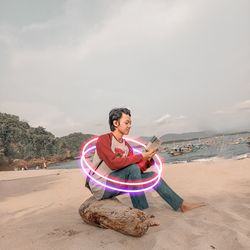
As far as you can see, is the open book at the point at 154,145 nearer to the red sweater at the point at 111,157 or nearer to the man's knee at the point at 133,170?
the red sweater at the point at 111,157

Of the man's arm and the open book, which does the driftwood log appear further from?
the open book

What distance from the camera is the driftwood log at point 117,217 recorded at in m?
4.01

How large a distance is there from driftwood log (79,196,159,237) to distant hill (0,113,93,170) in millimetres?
87480

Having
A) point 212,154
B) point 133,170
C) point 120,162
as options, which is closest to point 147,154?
point 133,170

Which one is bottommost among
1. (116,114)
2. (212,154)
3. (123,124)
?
(212,154)

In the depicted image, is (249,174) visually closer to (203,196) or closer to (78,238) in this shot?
(203,196)

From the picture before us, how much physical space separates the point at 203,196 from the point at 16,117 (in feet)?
377

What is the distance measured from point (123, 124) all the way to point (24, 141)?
104421 mm

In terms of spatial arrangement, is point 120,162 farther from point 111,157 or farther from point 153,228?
point 153,228

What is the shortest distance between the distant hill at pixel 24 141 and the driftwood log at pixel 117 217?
287 feet

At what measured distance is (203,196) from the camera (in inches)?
260

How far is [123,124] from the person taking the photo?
5.12 metres

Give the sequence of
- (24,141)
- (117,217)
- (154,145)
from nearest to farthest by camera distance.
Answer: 1. (117,217)
2. (154,145)
3. (24,141)

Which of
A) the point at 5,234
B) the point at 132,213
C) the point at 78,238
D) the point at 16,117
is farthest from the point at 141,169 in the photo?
the point at 16,117
